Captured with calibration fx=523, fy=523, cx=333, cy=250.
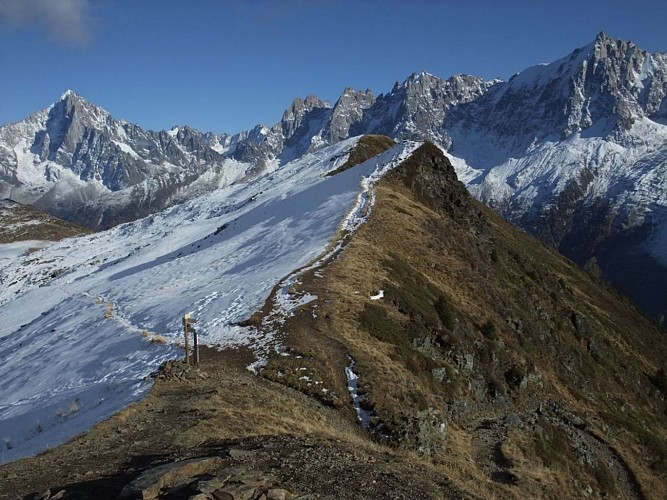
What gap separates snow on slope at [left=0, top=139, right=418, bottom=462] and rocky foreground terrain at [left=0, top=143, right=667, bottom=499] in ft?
9.73

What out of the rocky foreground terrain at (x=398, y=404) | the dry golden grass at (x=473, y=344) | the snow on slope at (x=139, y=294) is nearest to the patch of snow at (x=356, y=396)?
the rocky foreground terrain at (x=398, y=404)

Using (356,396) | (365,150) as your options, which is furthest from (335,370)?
(365,150)

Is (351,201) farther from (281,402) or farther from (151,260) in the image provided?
(281,402)

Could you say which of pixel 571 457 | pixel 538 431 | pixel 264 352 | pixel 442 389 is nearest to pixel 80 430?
pixel 264 352

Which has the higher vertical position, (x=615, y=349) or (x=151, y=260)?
(x=151, y=260)

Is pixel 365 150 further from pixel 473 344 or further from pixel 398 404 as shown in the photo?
pixel 398 404

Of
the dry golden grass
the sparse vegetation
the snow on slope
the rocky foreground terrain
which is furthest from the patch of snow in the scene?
the sparse vegetation

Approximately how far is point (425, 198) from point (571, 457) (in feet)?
120

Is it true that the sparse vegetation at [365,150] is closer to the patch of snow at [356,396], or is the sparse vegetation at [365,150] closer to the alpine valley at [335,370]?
the alpine valley at [335,370]

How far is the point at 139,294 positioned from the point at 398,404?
29376 mm

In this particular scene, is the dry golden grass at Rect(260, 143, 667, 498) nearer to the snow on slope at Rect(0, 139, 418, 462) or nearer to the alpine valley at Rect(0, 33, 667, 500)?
the alpine valley at Rect(0, 33, 667, 500)

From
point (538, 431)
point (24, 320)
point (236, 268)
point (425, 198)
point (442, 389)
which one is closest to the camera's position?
point (442, 389)

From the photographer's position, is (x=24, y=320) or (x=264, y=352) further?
(x=24, y=320)

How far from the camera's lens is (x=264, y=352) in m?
26.3
